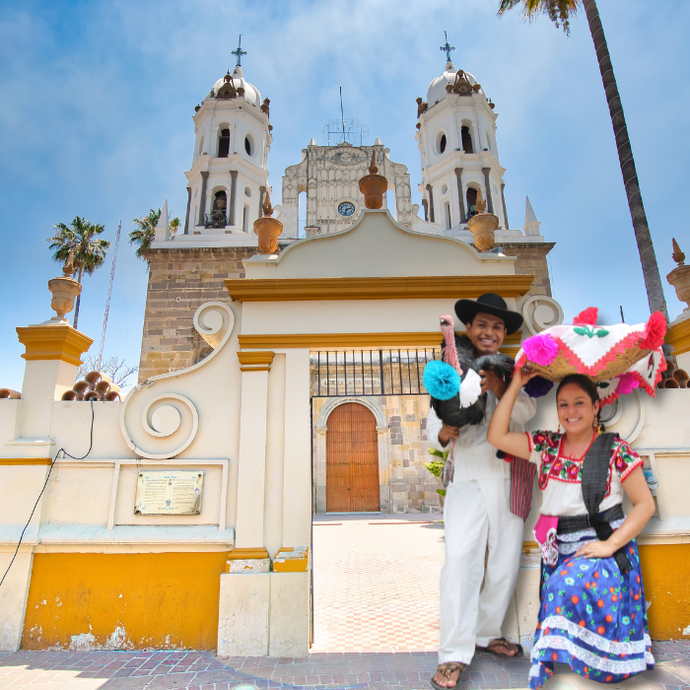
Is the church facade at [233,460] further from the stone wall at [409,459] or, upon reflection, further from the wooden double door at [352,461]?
the wooden double door at [352,461]

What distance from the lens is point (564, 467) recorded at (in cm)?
307

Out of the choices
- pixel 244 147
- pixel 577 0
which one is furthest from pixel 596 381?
pixel 244 147

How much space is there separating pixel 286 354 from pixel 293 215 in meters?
17.8

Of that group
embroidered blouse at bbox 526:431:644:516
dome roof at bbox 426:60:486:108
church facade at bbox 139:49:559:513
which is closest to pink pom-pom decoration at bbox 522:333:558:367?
embroidered blouse at bbox 526:431:644:516

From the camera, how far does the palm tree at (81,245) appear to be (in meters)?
21.4

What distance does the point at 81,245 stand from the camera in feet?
71.7

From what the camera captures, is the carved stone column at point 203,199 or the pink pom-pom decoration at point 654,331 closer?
the pink pom-pom decoration at point 654,331

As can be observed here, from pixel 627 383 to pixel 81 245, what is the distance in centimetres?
2354

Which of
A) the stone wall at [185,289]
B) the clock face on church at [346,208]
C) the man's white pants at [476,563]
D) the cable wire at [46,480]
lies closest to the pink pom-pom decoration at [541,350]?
the man's white pants at [476,563]

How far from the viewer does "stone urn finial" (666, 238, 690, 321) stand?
4.31m

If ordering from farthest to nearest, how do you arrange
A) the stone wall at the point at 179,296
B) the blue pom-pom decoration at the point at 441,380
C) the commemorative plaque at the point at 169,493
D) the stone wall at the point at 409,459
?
the stone wall at the point at 409,459, the stone wall at the point at 179,296, the commemorative plaque at the point at 169,493, the blue pom-pom decoration at the point at 441,380

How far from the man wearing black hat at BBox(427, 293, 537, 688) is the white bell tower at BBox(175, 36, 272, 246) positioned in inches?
547

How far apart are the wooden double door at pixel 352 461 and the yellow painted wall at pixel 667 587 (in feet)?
45.0

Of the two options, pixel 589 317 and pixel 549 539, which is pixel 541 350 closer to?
pixel 589 317
